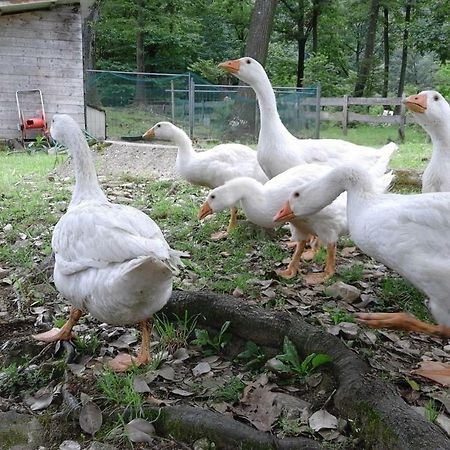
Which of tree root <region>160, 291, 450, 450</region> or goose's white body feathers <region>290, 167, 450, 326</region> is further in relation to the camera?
goose's white body feathers <region>290, 167, 450, 326</region>

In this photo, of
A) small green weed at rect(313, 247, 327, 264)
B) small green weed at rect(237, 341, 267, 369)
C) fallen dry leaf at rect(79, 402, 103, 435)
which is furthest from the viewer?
small green weed at rect(313, 247, 327, 264)

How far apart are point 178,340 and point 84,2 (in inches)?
672

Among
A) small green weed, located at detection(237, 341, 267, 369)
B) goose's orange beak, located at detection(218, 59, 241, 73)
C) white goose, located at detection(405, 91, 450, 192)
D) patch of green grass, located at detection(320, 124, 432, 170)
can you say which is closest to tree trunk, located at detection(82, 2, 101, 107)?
patch of green grass, located at detection(320, 124, 432, 170)

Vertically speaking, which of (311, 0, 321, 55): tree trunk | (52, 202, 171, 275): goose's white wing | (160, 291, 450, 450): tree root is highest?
(311, 0, 321, 55): tree trunk

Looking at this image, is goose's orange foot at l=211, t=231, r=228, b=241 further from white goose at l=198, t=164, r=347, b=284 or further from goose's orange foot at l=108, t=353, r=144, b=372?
goose's orange foot at l=108, t=353, r=144, b=372

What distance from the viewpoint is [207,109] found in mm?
16812

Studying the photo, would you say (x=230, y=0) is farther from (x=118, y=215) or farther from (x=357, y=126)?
(x=118, y=215)

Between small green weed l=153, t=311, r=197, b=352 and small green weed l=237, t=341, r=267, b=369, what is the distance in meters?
0.43

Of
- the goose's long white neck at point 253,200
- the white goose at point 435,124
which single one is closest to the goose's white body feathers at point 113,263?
the goose's long white neck at point 253,200

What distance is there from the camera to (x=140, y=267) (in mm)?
3027

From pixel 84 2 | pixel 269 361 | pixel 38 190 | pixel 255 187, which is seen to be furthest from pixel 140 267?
pixel 84 2

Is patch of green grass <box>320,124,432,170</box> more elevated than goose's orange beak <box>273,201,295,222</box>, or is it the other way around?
goose's orange beak <box>273,201,295,222</box>

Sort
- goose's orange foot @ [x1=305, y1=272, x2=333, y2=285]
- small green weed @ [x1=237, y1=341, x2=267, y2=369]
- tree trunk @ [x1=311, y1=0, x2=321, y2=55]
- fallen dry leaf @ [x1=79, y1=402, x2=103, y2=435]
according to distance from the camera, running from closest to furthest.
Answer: fallen dry leaf @ [x1=79, y1=402, x2=103, y2=435]
small green weed @ [x1=237, y1=341, x2=267, y2=369]
goose's orange foot @ [x1=305, y1=272, x2=333, y2=285]
tree trunk @ [x1=311, y1=0, x2=321, y2=55]

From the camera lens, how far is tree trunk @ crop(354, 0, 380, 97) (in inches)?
1117
